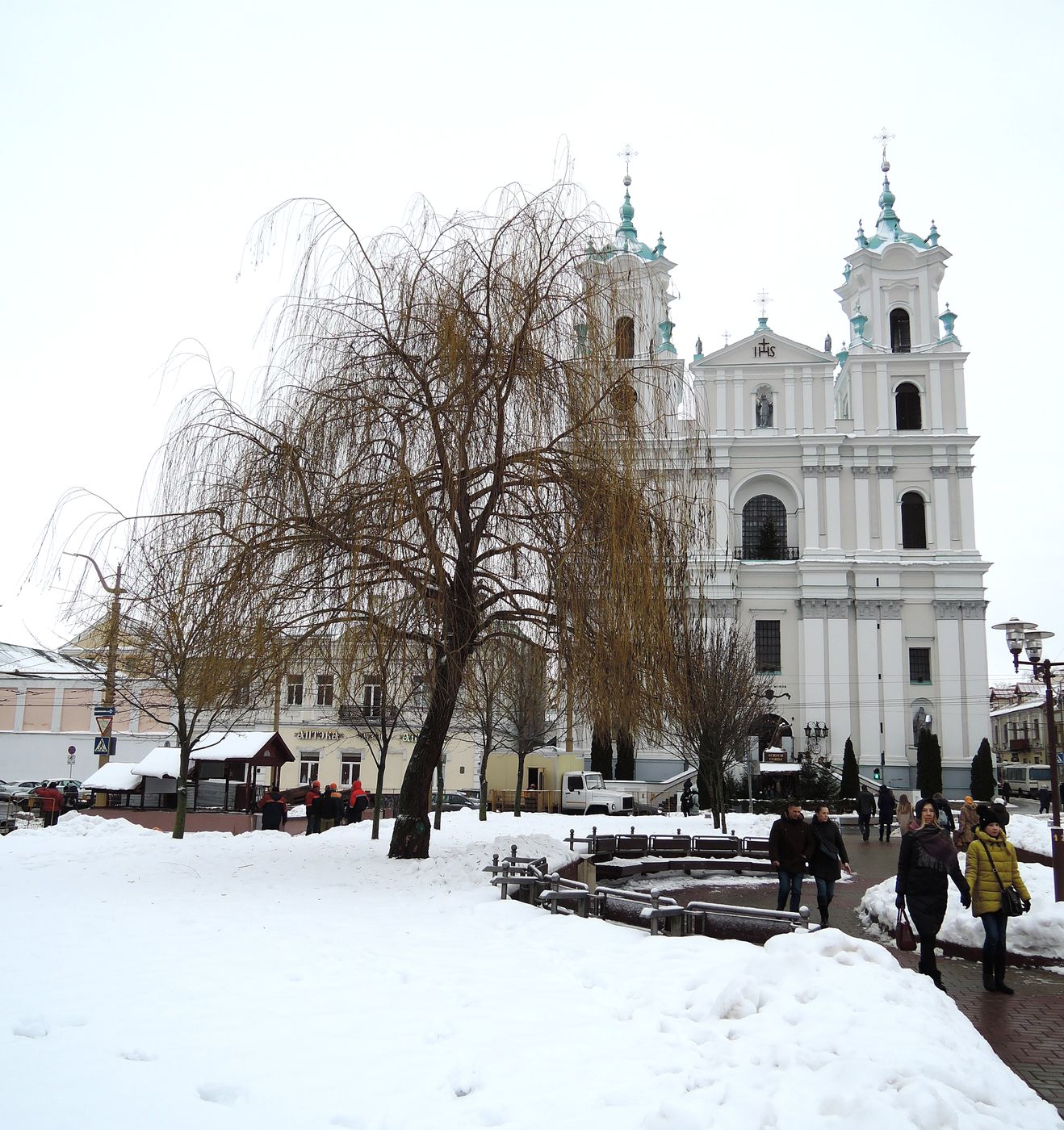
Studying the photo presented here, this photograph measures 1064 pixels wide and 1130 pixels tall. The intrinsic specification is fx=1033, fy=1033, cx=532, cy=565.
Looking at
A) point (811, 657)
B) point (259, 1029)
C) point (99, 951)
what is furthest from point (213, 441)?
A: point (811, 657)

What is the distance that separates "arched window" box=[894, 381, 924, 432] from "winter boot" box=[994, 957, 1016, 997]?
47.8 meters

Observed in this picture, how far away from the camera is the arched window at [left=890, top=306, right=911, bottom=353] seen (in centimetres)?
5466

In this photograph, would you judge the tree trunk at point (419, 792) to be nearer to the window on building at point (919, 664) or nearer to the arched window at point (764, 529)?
the arched window at point (764, 529)

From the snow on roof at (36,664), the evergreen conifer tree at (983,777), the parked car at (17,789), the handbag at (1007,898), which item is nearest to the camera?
the handbag at (1007,898)

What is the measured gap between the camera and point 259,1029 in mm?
6285

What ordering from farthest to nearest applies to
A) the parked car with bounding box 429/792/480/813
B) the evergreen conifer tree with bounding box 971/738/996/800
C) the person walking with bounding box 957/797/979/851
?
the evergreen conifer tree with bounding box 971/738/996/800 < the parked car with bounding box 429/792/480/813 < the person walking with bounding box 957/797/979/851

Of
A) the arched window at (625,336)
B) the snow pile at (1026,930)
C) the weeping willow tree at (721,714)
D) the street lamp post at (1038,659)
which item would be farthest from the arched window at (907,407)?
the snow pile at (1026,930)

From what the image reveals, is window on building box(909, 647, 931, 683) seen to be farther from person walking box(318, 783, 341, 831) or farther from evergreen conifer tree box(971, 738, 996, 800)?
person walking box(318, 783, 341, 831)

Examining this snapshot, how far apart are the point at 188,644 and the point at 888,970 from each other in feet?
29.6

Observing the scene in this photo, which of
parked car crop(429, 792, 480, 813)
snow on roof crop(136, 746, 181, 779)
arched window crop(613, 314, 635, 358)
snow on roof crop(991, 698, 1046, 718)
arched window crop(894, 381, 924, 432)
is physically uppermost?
arched window crop(894, 381, 924, 432)

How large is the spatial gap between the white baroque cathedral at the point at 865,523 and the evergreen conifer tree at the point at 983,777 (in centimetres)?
148

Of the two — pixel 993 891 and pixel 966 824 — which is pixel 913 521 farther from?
pixel 993 891

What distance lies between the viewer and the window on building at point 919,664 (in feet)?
169

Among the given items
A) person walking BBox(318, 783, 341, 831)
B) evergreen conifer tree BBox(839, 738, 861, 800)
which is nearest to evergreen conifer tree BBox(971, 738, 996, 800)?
evergreen conifer tree BBox(839, 738, 861, 800)
